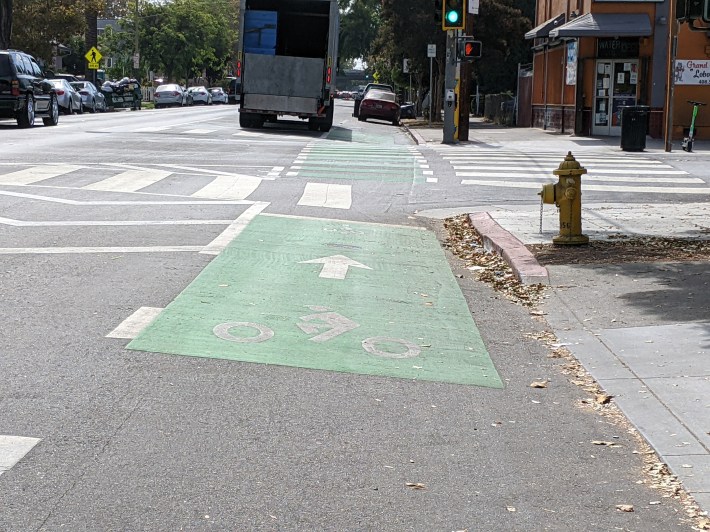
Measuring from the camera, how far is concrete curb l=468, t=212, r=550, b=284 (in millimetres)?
9789

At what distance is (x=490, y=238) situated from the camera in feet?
38.7

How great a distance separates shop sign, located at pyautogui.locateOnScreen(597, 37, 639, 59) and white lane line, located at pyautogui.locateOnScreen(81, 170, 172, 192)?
2017 cm

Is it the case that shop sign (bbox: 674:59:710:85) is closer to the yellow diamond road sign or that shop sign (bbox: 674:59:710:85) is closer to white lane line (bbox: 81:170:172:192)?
white lane line (bbox: 81:170:172:192)

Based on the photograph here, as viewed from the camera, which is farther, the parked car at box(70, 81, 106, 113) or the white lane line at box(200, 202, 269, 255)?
the parked car at box(70, 81, 106, 113)

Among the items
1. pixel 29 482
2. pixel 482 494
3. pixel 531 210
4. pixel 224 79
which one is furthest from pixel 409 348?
pixel 224 79

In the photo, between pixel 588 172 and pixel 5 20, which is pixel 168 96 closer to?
pixel 5 20

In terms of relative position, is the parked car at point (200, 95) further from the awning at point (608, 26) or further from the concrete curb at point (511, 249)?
the concrete curb at point (511, 249)

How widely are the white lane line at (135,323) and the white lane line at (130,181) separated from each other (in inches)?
307

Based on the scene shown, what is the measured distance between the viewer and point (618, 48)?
3409cm

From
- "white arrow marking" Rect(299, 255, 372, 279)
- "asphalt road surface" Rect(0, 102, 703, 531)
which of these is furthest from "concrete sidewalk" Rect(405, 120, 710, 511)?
"white arrow marking" Rect(299, 255, 372, 279)

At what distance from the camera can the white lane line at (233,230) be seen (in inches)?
412

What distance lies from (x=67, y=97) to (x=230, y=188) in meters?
33.1

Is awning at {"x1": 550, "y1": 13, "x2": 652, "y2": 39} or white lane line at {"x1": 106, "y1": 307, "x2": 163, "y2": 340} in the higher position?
awning at {"x1": 550, "y1": 13, "x2": 652, "y2": 39}

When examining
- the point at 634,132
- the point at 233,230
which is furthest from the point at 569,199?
the point at 634,132
